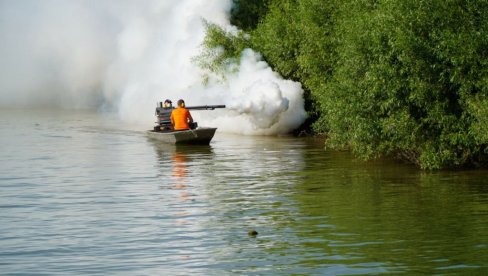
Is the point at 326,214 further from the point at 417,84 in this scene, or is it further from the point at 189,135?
the point at 189,135

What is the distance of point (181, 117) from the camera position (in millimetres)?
44250

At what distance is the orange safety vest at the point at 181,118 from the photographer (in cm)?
4422

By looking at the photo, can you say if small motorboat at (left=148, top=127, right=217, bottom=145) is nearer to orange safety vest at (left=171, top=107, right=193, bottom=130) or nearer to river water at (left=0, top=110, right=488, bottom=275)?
orange safety vest at (left=171, top=107, right=193, bottom=130)

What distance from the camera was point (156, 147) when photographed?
43.6 meters

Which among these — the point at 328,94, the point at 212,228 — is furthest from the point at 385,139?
the point at 212,228

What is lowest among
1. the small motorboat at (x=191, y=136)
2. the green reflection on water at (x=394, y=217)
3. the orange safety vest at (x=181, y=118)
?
the green reflection on water at (x=394, y=217)

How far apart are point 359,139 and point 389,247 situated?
12.3 metres

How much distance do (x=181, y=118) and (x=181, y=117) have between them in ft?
0.16

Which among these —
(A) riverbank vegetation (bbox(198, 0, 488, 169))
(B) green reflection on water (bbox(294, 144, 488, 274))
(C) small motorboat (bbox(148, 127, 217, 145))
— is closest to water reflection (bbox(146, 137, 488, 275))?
(B) green reflection on water (bbox(294, 144, 488, 274))

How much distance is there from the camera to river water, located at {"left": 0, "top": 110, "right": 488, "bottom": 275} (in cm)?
1942

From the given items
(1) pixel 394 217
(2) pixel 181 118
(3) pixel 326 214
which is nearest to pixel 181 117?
(2) pixel 181 118

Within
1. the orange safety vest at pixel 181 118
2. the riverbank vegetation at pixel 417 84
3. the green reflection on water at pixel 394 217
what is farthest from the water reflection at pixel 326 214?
the orange safety vest at pixel 181 118

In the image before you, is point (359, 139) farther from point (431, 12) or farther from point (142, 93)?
point (142, 93)

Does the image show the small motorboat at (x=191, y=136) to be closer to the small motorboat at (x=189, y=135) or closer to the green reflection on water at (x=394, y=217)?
the small motorboat at (x=189, y=135)
